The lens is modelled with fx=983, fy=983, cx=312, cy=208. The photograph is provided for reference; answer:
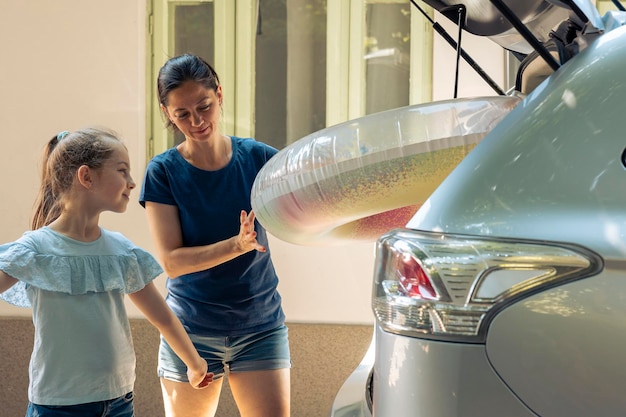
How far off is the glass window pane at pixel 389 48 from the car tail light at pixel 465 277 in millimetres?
3938

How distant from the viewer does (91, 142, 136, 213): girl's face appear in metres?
3.40

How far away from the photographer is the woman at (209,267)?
3625mm

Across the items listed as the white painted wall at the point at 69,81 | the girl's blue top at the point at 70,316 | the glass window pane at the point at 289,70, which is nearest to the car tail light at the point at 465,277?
the girl's blue top at the point at 70,316

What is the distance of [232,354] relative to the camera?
3.64 m

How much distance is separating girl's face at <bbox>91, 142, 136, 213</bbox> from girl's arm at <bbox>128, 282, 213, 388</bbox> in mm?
312

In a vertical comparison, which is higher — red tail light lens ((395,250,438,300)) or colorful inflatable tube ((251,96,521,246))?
colorful inflatable tube ((251,96,521,246))

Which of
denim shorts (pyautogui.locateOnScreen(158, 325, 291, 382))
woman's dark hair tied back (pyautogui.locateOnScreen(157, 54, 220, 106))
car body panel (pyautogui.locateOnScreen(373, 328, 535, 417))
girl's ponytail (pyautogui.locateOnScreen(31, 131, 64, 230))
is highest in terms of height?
woman's dark hair tied back (pyautogui.locateOnScreen(157, 54, 220, 106))

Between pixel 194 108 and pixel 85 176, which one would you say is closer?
pixel 85 176

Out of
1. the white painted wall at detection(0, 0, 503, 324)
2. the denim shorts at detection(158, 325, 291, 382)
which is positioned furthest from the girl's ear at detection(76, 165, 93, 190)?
the white painted wall at detection(0, 0, 503, 324)

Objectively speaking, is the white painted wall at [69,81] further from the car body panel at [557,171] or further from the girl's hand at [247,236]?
the car body panel at [557,171]

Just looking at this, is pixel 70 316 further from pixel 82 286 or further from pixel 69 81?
pixel 69 81

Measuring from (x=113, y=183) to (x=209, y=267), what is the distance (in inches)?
18.3

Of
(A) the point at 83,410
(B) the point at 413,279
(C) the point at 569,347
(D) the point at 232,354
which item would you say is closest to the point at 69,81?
(D) the point at 232,354

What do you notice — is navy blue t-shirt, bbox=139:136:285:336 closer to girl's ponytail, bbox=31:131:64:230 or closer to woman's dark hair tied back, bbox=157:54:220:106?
woman's dark hair tied back, bbox=157:54:220:106
